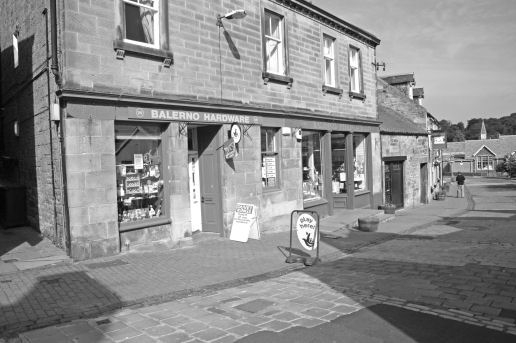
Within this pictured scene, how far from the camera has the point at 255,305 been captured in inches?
253

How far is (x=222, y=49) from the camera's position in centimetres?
1212

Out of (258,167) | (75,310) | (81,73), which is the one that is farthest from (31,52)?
(75,310)

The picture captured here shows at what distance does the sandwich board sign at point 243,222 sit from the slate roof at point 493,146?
299 feet

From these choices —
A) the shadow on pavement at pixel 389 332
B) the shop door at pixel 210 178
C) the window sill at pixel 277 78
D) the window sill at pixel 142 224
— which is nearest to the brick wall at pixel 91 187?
the window sill at pixel 142 224

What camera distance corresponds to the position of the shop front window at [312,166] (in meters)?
15.9

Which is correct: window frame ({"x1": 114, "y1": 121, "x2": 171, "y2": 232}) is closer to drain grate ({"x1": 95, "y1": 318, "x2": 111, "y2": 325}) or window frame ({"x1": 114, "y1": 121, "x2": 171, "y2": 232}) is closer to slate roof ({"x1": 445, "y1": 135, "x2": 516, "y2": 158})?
drain grate ({"x1": 95, "y1": 318, "x2": 111, "y2": 325})

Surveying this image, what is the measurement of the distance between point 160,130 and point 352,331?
708 cm

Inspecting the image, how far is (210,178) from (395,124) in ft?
53.0

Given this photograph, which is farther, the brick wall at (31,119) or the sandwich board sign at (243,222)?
the sandwich board sign at (243,222)

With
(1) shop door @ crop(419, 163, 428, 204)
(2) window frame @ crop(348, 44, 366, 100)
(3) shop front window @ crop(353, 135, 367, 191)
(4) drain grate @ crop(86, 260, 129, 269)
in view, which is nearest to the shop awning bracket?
(4) drain grate @ crop(86, 260, 129, 269)

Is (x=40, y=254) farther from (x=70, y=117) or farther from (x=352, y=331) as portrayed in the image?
(x=352, y=331)

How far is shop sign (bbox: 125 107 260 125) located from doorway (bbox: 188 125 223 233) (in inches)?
15.4

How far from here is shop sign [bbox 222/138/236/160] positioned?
1181 centimetres

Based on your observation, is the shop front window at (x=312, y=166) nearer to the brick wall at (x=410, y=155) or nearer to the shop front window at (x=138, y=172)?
the brick wall at (x=410, y=155)
